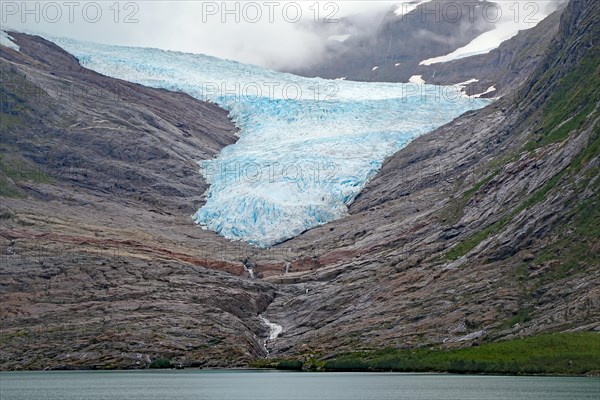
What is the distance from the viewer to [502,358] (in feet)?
341

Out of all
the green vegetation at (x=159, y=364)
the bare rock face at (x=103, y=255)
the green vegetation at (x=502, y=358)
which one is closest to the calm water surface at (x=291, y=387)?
the green vegetation at (x=502, y=358)

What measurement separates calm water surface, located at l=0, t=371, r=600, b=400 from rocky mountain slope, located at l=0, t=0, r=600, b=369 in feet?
44.8

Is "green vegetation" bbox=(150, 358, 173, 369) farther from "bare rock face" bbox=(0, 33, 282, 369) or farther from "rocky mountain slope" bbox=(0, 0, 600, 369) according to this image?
"bare rock face" bbox=(0, 33, 282, 369)

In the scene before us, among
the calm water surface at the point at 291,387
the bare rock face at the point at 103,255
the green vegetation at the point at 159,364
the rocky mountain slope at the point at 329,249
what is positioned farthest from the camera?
the bare rock face at the point at 103,255

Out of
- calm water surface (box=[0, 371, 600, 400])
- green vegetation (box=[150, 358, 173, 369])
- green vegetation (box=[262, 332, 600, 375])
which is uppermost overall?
green vegetation (box=[150, 358, 173, 369])

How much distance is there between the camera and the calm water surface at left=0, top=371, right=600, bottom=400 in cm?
8338

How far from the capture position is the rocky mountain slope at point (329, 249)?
123812mm

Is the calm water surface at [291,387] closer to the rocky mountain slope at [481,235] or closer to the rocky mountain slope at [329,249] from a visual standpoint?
the rocky mountain slope at [329,249]

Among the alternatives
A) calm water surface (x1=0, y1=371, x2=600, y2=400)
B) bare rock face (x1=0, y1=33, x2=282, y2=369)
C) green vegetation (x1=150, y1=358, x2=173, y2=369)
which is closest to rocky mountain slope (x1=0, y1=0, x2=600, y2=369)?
bare rock face (x1=0, y1=33, x2=282, y2=369)

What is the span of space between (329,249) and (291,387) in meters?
68.7

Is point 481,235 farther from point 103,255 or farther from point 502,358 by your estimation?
point 103,255

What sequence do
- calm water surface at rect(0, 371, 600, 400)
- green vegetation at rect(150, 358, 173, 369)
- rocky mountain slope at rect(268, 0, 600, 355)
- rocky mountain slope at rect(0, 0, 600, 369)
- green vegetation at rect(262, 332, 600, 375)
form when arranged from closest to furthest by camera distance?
calm water surface at rect(0, 371, 600, 400) < green vegetation at rect(262, 332, 600, 375) < rocky mountain slope at rect(268, 0, 600, 355) < rocky mountain slope at rect(0, 0, 600, 369) < green vegetation at rect(150, 358, 173, 369)

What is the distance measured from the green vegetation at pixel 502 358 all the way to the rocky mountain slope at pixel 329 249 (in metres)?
3.35

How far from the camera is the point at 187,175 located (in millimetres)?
194750
